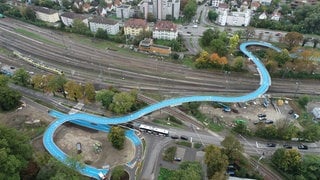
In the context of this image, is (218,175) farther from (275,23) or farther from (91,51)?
(275,23)

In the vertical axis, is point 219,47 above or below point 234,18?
below

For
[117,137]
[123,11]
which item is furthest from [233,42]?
[117,137]

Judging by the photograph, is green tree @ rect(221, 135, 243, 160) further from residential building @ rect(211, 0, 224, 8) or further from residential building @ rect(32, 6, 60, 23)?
residential building @ rect(211, 0, 224, 8)

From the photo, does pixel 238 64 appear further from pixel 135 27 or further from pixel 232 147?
pixel 135 27

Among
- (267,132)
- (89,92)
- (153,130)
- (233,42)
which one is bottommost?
(153,130)

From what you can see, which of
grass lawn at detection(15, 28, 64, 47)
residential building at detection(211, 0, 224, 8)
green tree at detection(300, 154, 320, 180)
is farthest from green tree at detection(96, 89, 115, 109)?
residential building at detection(211, 0, 224, 8)

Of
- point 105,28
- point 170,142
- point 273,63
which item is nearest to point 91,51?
point 105,28
